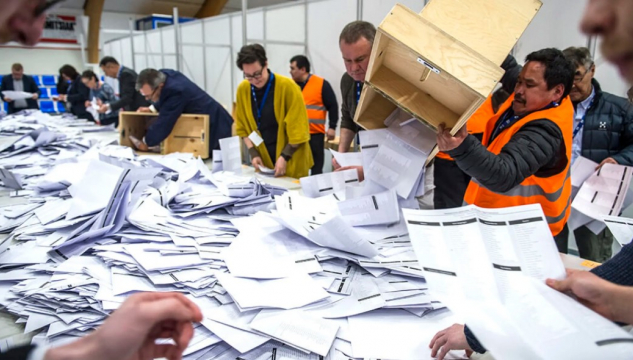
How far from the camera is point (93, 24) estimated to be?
34.2 feet

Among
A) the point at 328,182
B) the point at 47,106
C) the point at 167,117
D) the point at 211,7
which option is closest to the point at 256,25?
the point at 167,117

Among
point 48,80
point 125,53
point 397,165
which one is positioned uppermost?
point 125,53

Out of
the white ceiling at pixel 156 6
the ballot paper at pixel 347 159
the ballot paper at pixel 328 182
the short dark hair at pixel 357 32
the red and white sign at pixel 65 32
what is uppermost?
the white ceiling at pixel 156 6

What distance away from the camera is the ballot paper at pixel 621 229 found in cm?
100

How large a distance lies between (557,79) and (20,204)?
205 cm

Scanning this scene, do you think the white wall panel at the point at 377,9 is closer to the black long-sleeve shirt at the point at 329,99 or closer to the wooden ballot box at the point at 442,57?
the black long-sleeve shirt at the point at 329,99

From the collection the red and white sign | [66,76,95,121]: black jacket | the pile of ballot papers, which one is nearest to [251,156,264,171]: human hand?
the pile of ballot papers

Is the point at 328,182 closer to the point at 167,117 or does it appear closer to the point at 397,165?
the point at 397,165

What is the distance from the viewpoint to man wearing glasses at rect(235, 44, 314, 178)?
7.93 feet

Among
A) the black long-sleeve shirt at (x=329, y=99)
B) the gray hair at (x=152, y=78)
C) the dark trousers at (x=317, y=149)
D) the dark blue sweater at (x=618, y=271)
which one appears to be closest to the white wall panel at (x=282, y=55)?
the black long-sleeve shirt at (x=329, y=99)

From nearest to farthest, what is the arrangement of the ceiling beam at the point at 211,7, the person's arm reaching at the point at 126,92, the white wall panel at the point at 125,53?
the person's arm reaching at the point at 126,92 → the white wall panel at the point at 125,53 → the ceiling beam at the point at 211,7

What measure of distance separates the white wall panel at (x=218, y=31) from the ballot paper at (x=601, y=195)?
5455mm

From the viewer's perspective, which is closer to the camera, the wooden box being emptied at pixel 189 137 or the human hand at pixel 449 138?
the human hand at pixel 449 138

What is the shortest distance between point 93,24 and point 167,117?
958 cm
